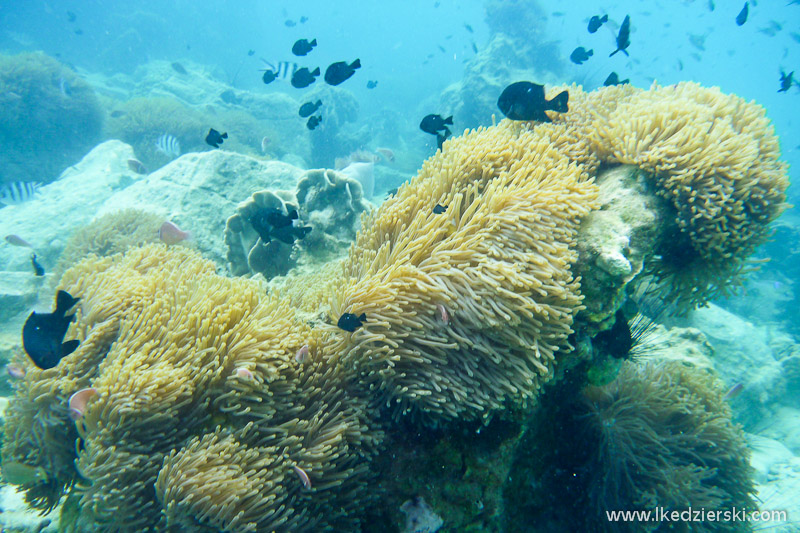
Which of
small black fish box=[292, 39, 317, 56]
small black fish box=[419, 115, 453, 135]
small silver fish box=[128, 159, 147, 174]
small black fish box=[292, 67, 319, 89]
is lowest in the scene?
small black fish box=[419, 115, 453, 135]

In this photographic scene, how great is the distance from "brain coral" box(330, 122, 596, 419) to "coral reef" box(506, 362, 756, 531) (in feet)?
3.12

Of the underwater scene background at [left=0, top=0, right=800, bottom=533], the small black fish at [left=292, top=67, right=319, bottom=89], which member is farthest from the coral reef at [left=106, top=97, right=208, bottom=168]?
the underwater scene background at [left=0, top=0, right=800, bottom=533]

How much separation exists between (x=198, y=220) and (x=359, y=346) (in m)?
4.86

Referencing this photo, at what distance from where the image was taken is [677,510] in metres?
3.07

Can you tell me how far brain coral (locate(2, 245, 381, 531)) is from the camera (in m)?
1.90

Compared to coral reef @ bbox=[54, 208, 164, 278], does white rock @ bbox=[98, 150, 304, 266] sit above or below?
above

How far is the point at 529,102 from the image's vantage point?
10.00 ft

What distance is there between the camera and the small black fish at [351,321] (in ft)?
6.95

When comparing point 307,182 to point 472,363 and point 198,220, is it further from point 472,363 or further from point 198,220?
point 472,363

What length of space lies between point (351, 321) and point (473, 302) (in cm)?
72

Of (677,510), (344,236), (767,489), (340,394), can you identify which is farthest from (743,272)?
(767,489)

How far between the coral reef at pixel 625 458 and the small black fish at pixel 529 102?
2.26 metres

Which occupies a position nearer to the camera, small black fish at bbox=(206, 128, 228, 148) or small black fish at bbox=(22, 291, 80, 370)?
small black fish at bbox=(22, 291, 80, 370)

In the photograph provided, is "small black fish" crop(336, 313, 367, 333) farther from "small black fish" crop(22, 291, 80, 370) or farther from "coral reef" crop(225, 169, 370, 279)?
"coral reef" crop(225, 169, 370, 279)
